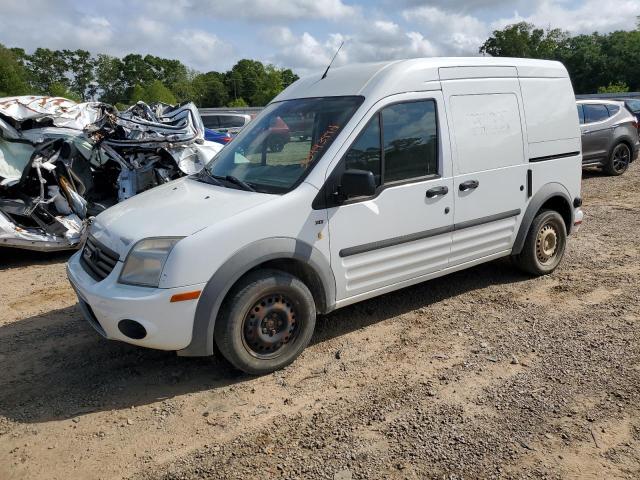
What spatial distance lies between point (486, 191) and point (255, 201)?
2.17m

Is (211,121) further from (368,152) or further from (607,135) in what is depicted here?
(368,152)

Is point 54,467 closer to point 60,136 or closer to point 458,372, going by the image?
point 458,372

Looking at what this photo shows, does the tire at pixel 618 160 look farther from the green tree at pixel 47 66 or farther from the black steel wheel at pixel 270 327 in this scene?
the green tree at pixel 47 66

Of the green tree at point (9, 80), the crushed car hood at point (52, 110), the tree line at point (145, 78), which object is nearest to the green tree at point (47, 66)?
the tree line at point (145, 78)

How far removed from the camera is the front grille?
354 cm

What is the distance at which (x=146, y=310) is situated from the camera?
10.7 ft

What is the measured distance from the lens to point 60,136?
751cm

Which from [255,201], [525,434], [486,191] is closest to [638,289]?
[486,191]

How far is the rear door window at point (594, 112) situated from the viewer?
39.0ft

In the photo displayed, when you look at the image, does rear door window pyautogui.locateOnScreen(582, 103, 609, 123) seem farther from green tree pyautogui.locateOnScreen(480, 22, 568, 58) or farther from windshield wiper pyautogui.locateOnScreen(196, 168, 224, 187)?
green tree pyautogui.locateOnScreen(480, 22, 568, 58)

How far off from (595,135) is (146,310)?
37.7ft

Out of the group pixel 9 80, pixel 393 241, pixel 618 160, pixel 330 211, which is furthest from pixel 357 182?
pixel 9 80

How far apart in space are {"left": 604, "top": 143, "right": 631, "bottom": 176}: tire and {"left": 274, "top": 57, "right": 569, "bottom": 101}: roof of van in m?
8.49

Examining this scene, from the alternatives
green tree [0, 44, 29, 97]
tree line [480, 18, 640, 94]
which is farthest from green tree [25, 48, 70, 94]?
tree line [480, 18, 640, 94]
